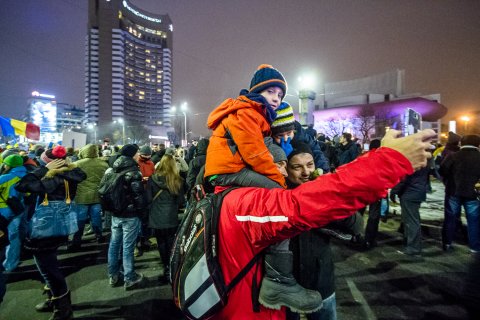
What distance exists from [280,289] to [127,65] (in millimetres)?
143011

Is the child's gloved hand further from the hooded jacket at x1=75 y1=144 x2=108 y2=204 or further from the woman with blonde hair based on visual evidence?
the hooded jacket at x1=75 y1=144 x2=108 y2=204

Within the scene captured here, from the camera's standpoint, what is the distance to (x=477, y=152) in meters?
5.77

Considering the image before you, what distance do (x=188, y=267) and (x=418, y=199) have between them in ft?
20.4

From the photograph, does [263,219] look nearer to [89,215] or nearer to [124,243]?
[124,243]

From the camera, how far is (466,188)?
581cm

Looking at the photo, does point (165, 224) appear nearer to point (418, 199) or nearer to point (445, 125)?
point (418, 199)

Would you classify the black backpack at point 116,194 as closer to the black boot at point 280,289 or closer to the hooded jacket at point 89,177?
the hooded jacket at point 89,177

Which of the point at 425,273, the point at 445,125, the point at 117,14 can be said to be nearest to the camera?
the point at 425,273

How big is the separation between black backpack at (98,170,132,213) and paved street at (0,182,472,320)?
1544 mm

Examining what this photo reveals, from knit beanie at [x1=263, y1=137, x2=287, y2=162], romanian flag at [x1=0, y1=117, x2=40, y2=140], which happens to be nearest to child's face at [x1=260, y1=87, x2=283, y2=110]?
knit beanie at [x1=263, y1=137, x2=287, y2=162]

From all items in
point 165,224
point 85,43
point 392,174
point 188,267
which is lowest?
point 165,224

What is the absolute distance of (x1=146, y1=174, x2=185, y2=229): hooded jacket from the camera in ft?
17.0

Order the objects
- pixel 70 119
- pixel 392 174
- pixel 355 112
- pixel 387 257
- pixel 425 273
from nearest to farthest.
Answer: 1. pixel 392 174
2. pixel 425 273
3. pixel 387 257
4. pixel 355 112
5. pixel 70 119

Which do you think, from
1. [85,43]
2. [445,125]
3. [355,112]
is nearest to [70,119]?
[85,43]
